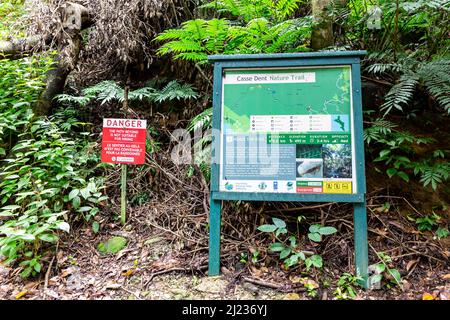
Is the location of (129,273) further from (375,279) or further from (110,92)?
(110,92)

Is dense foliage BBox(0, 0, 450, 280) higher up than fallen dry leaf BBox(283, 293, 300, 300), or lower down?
higher up

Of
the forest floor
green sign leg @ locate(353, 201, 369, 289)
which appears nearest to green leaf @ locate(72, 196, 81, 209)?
the forest floor

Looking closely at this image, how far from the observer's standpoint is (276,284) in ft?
7.36

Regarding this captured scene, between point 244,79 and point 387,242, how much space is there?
197 cm

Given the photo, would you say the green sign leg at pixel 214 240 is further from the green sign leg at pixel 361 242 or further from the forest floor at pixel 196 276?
the green sign leg at pixel 361 242

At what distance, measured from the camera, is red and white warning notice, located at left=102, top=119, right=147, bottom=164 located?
9.92 feet

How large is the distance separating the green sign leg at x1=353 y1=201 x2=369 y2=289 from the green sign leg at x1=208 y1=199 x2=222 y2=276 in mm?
1136

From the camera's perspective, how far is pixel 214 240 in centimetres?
242

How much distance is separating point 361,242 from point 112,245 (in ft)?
7.79

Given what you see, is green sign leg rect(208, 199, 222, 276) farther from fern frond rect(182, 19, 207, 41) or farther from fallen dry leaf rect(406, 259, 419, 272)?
fern frond rect(182, 19, 207, 41)

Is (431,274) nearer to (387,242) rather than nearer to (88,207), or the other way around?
(387,242)

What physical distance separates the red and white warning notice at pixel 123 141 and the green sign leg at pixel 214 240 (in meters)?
1.13

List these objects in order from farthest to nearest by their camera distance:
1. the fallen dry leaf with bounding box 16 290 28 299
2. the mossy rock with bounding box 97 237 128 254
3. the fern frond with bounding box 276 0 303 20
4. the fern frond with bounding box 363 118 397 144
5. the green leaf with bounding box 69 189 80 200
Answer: the fern frond with bounding box 276 0 303 20 → the green leaf with bounding box 69 189 80 200 → the mossy rock with bounding box 97 237 128 254 → the fern frond with bounding box 363 118 397 144 → the fallen dry leaf with bounding box 16 290 28 299

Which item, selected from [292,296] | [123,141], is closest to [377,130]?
[292,296]
